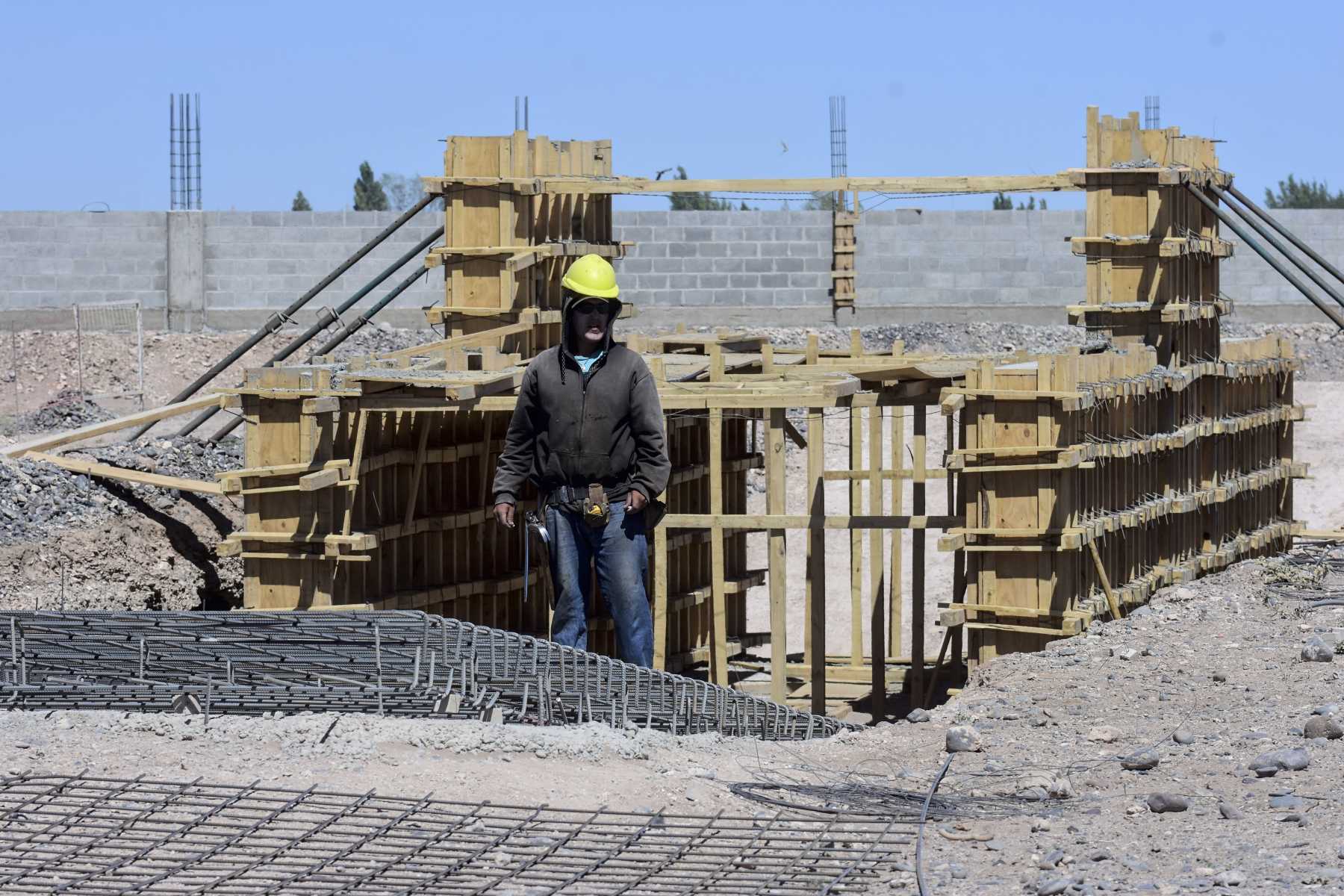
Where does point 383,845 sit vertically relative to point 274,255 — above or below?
below

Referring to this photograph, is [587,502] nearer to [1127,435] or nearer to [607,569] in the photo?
[607,569]

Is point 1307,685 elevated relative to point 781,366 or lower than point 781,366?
lower

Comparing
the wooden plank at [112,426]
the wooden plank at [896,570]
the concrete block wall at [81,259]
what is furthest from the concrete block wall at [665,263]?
the wooden plank at [896,570]

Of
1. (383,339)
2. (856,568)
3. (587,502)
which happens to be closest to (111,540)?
(856,568)

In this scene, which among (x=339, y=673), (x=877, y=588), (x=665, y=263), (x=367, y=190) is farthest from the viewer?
(x=367, y=190)

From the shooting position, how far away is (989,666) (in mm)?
9633

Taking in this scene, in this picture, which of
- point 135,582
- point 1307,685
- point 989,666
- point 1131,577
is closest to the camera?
point 1307,685

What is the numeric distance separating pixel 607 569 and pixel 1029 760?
2.11 meters

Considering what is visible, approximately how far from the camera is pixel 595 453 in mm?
7855

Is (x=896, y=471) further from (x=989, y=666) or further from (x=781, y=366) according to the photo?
(x=989, y=666)

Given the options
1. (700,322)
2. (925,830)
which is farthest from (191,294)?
(925,830)

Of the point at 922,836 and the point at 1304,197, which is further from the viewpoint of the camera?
the point at 1304,197

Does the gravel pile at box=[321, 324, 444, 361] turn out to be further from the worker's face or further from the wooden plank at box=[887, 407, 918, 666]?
the worker's face

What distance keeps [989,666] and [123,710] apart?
190 inches
